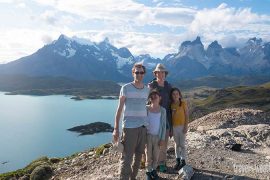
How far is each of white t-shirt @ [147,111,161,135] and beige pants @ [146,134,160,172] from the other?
A: 15 centimetres

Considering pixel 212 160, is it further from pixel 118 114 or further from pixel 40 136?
pixel 40 136

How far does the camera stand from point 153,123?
11656 millimetres

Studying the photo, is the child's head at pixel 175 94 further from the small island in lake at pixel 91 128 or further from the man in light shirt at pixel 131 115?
the small island in lake at pixel 91 128

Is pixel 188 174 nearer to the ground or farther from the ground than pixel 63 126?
farther from the ground

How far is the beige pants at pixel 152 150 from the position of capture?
11.7 metres

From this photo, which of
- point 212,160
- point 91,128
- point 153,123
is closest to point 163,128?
point 153,123

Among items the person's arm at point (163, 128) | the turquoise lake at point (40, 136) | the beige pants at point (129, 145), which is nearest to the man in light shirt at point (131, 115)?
the beige pants at point (129, 145)

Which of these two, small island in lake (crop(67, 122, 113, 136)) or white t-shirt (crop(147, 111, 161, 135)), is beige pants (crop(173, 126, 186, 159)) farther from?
small island in lake (crop(67, 122, 113, 136))

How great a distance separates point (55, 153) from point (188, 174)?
226ft

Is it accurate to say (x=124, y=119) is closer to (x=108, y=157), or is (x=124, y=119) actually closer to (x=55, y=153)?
(x=108, y=157)

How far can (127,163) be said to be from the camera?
1089 cm

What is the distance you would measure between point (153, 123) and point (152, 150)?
0.83 meters

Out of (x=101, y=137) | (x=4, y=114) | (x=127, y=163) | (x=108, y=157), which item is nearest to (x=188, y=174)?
(x=127, y=163)

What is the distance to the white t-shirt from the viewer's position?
458 inches
